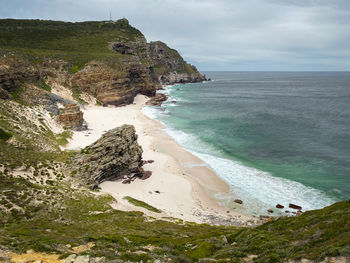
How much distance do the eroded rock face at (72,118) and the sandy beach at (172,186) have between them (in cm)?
215

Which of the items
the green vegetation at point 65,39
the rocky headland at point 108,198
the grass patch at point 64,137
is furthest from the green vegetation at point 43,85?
the grass patch at point 64,137

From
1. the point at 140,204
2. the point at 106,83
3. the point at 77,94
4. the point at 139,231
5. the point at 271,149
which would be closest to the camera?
the point at 139,231

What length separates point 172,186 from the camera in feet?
117

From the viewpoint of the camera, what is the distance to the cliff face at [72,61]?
64.9 meters

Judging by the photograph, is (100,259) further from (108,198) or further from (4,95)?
(4,95)

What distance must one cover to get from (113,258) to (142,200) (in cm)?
1817

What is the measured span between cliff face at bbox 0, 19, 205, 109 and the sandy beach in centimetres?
2635

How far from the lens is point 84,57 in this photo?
93.3 meters

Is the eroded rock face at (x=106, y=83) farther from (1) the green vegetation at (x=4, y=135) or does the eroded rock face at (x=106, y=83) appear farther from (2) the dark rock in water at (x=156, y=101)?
(1) the green vegetation at (x=4, y=135)

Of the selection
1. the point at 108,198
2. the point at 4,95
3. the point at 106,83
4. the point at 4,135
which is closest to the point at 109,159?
the point at 108,198

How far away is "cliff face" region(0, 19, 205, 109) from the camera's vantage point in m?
64.9

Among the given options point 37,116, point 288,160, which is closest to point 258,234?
point 288,160

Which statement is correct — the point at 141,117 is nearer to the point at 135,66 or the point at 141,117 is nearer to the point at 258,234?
the point at 135,66

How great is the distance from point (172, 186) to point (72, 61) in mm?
74101
